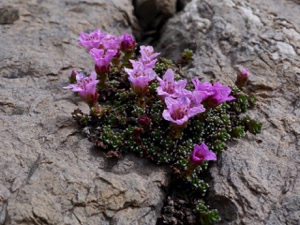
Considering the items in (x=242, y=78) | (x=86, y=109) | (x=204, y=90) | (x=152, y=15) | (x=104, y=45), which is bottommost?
(x=152, y=15)

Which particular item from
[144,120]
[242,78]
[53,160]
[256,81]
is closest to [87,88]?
[144,120]

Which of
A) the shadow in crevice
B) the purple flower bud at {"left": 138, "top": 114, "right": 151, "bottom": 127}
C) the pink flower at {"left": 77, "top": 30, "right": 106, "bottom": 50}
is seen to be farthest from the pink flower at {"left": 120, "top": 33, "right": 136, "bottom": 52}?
the shadow in crevice

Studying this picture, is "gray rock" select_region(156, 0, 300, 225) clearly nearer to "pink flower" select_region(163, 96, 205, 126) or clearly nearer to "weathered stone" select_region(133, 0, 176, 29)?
"weathered stone" select_region(133, 0, 176, 29)

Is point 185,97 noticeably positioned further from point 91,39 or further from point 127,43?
point 91,39

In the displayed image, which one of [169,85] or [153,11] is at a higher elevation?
[169,85]

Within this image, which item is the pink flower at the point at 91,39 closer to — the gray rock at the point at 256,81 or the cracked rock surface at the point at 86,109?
the cracked rock surface at the point at 86,109

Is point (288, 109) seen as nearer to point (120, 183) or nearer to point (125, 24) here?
point (120, 183)
